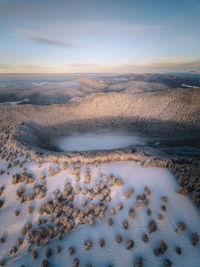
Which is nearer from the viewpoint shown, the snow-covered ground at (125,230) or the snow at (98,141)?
the snow-covered ground at (125,230)

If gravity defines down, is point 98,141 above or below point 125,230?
below

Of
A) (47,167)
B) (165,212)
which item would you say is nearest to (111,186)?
(165,212)

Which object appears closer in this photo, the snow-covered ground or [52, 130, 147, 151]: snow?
the snow-covered ground

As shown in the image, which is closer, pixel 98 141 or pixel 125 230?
pixel 125 230

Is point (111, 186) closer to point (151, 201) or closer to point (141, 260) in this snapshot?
point (151, 201)
